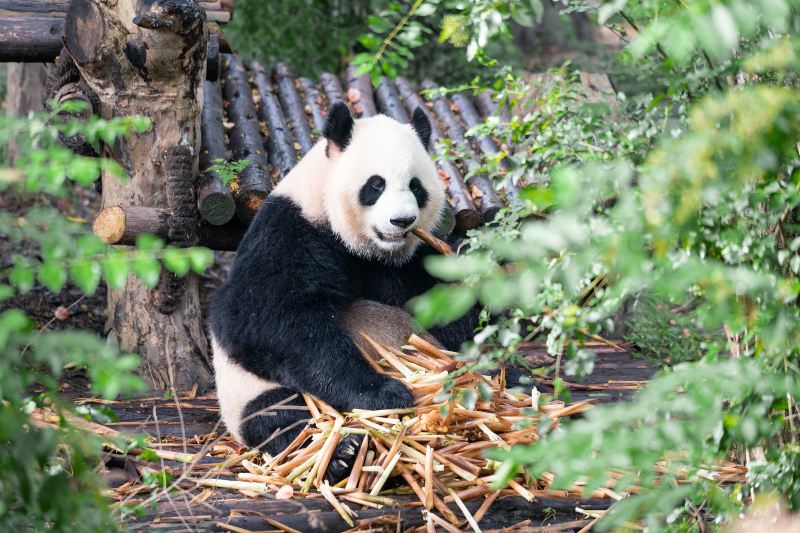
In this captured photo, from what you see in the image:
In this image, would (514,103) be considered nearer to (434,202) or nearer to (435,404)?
(434,202)

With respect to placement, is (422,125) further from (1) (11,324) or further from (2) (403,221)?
(1) (11,324)

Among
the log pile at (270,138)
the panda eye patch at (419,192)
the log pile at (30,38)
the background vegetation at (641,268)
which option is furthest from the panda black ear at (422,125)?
the log pile at (30,38)

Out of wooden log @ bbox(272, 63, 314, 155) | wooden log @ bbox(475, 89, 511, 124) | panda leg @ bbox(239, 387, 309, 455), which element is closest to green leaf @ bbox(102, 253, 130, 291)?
panda leg @ bbox(239, 387, 309, 455)

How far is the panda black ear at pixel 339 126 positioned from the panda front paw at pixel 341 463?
143 centimetres

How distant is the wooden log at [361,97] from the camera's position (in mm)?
6930

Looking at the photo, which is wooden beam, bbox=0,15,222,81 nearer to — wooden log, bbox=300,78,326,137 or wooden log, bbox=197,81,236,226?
wooden log, bbox=197,81,236,226

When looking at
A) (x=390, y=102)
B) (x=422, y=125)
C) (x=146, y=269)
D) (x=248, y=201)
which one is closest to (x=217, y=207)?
(x=248, y=201)

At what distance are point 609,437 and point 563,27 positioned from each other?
618 inches

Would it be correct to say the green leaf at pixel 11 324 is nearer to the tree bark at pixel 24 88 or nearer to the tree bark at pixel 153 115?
the tree bark at pixel 153 115

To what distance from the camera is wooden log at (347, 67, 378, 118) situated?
6.93m

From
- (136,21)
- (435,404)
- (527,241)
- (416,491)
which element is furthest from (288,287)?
(527,241)

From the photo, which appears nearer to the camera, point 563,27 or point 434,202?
point 434,202

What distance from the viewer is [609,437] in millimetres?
1794

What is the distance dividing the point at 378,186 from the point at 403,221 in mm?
250
